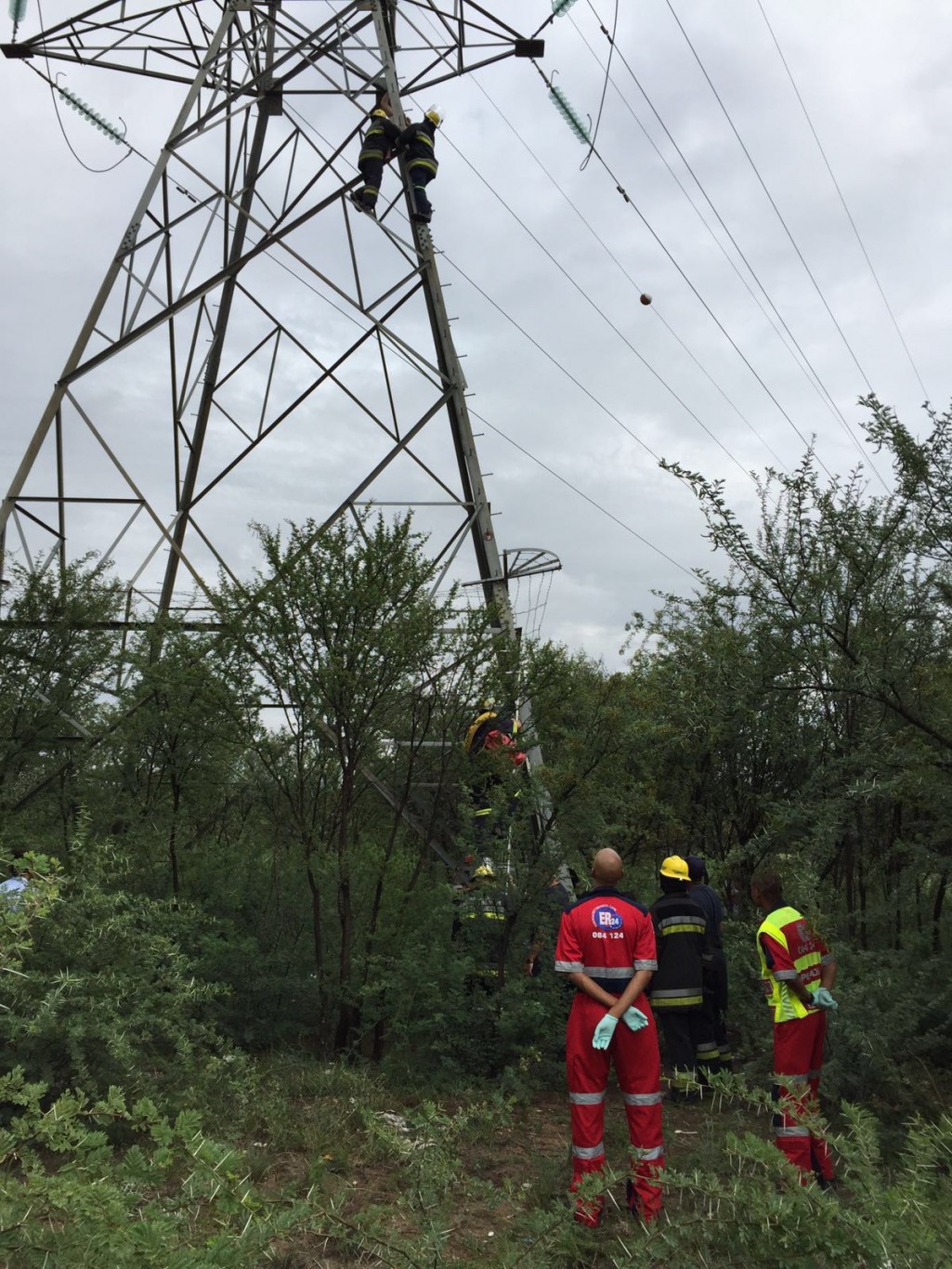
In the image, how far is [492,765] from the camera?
24.7 ft

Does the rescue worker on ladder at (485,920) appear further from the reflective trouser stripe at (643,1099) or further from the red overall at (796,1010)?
the reflective trouser stripe at (643,1099)

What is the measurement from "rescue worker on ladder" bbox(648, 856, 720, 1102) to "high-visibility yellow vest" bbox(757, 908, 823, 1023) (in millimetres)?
1533

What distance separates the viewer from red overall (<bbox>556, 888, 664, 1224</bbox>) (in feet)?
16.1

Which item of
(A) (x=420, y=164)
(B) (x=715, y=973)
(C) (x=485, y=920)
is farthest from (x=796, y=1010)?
(A) (x=420, y=164)

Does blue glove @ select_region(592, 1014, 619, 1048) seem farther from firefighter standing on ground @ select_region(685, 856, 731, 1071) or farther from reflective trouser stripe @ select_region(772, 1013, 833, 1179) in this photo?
firefighter standing on ground @ select_region(685, 856, 731, 1071)

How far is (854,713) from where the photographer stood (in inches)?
356

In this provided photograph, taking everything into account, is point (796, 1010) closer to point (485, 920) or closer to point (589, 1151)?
point (589, 1151)

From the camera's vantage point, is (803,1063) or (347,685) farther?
(347,685)

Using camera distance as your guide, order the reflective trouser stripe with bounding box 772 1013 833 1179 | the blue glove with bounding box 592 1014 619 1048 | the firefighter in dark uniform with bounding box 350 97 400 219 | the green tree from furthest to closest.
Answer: the firefighter in dark uniform with bounding box 350 97 400 219 < the green tree < the reflective trouser stripe with bounding box 772 1013 833 1179 < the blue glove with bounding box 592 1014 619 1048

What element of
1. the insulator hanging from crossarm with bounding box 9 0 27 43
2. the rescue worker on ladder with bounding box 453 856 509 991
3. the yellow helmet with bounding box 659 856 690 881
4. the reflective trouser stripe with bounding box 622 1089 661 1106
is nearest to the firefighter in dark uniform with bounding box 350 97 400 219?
the insulator hanging from crossarm with bounding box 9 0 27 43

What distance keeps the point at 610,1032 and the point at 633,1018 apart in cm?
15

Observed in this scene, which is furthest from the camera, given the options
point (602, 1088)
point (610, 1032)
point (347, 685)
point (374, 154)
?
point (374, 154)

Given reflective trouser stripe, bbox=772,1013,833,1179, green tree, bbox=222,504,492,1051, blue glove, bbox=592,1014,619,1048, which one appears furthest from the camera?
green tree, bbox=222,504,492,1051

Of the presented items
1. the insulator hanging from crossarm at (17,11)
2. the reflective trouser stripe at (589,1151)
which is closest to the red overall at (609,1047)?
the reflective trouser stripe at (589,1151)
